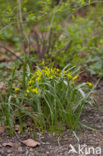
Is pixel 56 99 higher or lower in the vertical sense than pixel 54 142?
higher

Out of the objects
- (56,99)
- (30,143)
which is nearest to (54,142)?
(30,143)

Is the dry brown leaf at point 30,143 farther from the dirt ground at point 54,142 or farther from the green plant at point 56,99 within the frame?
the green plant at point 56,99

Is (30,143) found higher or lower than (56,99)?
lower

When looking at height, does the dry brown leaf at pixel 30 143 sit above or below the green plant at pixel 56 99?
below

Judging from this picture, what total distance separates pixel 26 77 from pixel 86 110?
0.75 meters

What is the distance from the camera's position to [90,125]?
2496 millimetres

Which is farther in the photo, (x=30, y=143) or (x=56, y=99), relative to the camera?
(x=56, y=99)

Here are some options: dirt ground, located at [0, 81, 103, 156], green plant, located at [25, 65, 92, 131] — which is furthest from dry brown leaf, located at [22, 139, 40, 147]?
green plant, located at [25, 65, 92, 131]

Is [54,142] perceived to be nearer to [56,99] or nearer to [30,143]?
[30,143]

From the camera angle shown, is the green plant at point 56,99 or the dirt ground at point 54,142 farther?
the green plant at point 56,99

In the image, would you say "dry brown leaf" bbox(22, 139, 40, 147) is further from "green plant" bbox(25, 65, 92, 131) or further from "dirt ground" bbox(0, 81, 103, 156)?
"green plant" bbox(25, 65, 92, 131)

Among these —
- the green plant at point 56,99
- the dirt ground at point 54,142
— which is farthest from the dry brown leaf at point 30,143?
the green plant at point 56,99

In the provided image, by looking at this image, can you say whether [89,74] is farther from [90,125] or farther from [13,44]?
[13,44]

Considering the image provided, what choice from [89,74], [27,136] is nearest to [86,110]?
[27,136]
